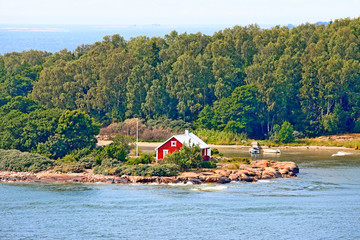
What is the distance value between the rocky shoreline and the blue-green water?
1445 mm

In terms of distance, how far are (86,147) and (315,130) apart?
1421 inches

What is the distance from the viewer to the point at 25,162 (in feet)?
190

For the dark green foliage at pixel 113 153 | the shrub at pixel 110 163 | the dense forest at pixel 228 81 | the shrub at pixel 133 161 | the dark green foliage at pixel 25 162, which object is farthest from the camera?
the dense forest at pixel 228 81

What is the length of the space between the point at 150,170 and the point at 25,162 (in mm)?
12371

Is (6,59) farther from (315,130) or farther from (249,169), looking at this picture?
(249,169)

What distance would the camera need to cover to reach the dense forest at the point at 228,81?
85.8 meters

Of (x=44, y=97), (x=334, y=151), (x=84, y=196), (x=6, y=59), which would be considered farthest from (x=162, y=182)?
(x=6, y=59)

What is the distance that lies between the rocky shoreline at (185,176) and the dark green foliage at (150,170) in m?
0.64

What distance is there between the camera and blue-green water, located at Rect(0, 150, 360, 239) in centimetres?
3850

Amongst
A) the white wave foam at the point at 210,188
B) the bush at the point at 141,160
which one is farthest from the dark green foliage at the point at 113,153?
the white wave foam at the point at 210,188

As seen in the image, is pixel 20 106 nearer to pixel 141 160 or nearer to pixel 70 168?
pixel 70 168

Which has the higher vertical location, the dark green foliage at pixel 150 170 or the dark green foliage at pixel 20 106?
the dark green foliage at pixel 20 106

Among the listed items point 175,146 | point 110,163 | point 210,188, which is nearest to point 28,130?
point 110,163

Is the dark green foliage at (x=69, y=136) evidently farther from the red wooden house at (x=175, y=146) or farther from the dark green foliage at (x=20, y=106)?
the red wooden house at (x=175, y=146)
